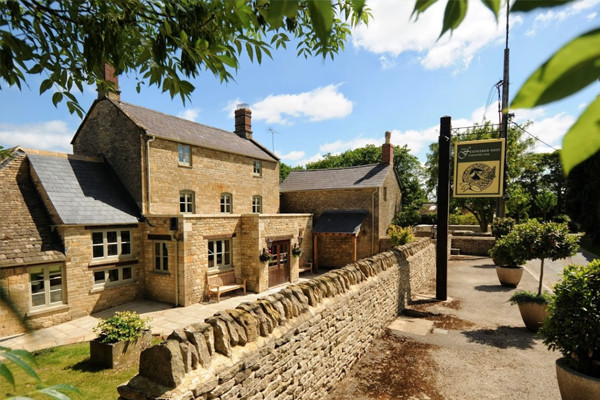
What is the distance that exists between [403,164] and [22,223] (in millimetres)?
39306

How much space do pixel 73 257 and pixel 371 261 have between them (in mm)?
10635

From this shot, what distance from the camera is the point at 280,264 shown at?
16.2m

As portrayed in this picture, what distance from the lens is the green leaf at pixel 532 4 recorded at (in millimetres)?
441

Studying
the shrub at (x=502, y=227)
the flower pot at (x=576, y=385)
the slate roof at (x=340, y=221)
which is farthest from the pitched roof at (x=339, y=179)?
the flower pot at (x=576, y=385)

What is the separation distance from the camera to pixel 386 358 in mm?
6555

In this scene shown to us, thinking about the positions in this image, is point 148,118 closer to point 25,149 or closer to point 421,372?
point 25,149

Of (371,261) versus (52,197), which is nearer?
(371,261)

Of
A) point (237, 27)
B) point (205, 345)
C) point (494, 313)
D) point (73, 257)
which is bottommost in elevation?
point (494, 313)

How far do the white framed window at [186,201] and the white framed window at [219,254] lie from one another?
3387mm

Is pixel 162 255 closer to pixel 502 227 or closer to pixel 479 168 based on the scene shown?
pixel 479 168

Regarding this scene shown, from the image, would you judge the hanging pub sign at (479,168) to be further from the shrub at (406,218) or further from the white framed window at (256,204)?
the white framed window at (256,204)

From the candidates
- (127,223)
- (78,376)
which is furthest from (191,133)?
(78,376)

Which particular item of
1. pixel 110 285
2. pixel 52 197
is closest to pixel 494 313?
pixel 110 285

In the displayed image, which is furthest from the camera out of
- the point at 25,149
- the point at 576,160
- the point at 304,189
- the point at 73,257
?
the point at 304,189
